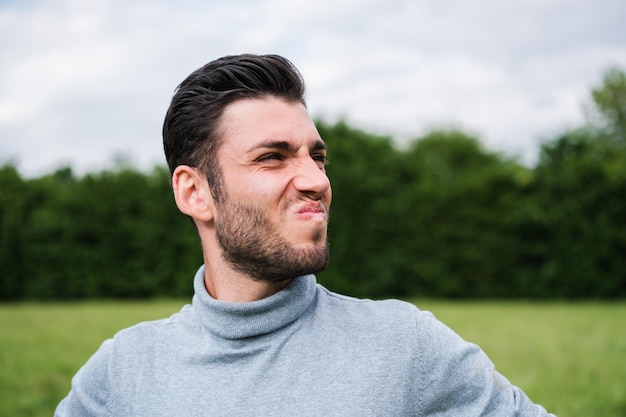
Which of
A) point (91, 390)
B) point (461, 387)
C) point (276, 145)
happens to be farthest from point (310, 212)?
point (91, 390)

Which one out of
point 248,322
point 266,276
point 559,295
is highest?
point 266,276

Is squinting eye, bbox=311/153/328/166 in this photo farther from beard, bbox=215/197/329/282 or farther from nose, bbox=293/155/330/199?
beard, bbox=215/197/329/282

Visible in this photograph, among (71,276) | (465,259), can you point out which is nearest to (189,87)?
(465,259)

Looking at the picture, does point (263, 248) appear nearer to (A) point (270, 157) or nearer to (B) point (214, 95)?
(A) point (270, 157)

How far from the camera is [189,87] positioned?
178 centimetres

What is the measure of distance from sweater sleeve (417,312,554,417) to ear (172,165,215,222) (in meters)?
0.71

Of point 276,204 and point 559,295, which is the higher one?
point 276,204

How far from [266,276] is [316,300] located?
0.52ft

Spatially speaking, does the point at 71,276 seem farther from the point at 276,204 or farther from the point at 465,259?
the point at 276,204

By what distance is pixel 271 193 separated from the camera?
5.19 feet

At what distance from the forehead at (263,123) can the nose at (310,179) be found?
0.06m

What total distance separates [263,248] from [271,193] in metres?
0.14

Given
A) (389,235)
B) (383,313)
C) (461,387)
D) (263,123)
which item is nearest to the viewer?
(461,387)

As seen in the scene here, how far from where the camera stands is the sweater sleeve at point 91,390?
1598 millimetres
